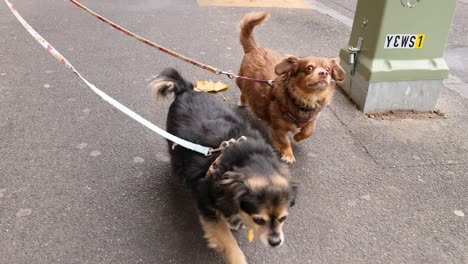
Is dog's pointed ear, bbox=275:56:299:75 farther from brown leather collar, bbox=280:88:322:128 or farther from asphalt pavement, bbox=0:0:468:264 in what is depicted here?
asphalt pavement, bbox=0:0:468:264

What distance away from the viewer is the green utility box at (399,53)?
388cm

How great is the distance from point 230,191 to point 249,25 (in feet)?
7.71

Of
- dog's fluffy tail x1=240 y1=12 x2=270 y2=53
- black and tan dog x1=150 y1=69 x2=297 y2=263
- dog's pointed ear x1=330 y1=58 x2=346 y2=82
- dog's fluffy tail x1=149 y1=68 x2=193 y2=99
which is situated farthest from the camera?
dog's fluffy tail x1=240 y1=12 x2=270 y2=53

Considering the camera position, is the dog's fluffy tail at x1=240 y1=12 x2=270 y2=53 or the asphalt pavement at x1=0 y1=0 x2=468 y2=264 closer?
the asphalt pavement at x1=0 y1=0 x2=468 y2=264

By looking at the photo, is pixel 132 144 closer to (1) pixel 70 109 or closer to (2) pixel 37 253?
(1) pixel 70 109

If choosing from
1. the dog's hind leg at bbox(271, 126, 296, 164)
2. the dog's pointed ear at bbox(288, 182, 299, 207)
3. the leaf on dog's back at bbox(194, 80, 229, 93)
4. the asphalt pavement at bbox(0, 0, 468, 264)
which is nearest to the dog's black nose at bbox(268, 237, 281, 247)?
the dog's pointed ear at bbox(288, 182, 299, 207)

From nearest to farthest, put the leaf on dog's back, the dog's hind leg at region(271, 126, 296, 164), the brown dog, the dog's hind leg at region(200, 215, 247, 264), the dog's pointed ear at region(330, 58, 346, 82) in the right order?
the dog's hind leg at region(200, 215, 247, 264), the brown dog, the dog's pointed ear at region(330, 58, 346, 82), the dog's hind leg at region(271, 126, 296, 164), the leaf on dog's back

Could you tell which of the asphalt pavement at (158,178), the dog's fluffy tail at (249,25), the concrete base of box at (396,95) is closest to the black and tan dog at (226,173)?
the asphalt pavement at (158,178)

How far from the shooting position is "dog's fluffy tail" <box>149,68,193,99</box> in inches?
112

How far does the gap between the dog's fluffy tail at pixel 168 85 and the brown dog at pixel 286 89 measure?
81 cm

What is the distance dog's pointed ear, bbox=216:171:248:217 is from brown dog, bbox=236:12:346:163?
1.41 metres

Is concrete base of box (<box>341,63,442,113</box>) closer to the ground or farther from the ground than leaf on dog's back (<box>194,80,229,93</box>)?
farther from the ground

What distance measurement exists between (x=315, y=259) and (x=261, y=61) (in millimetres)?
2016

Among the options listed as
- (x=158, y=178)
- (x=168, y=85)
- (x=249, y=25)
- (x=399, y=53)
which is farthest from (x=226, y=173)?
(x=399, y=53)
